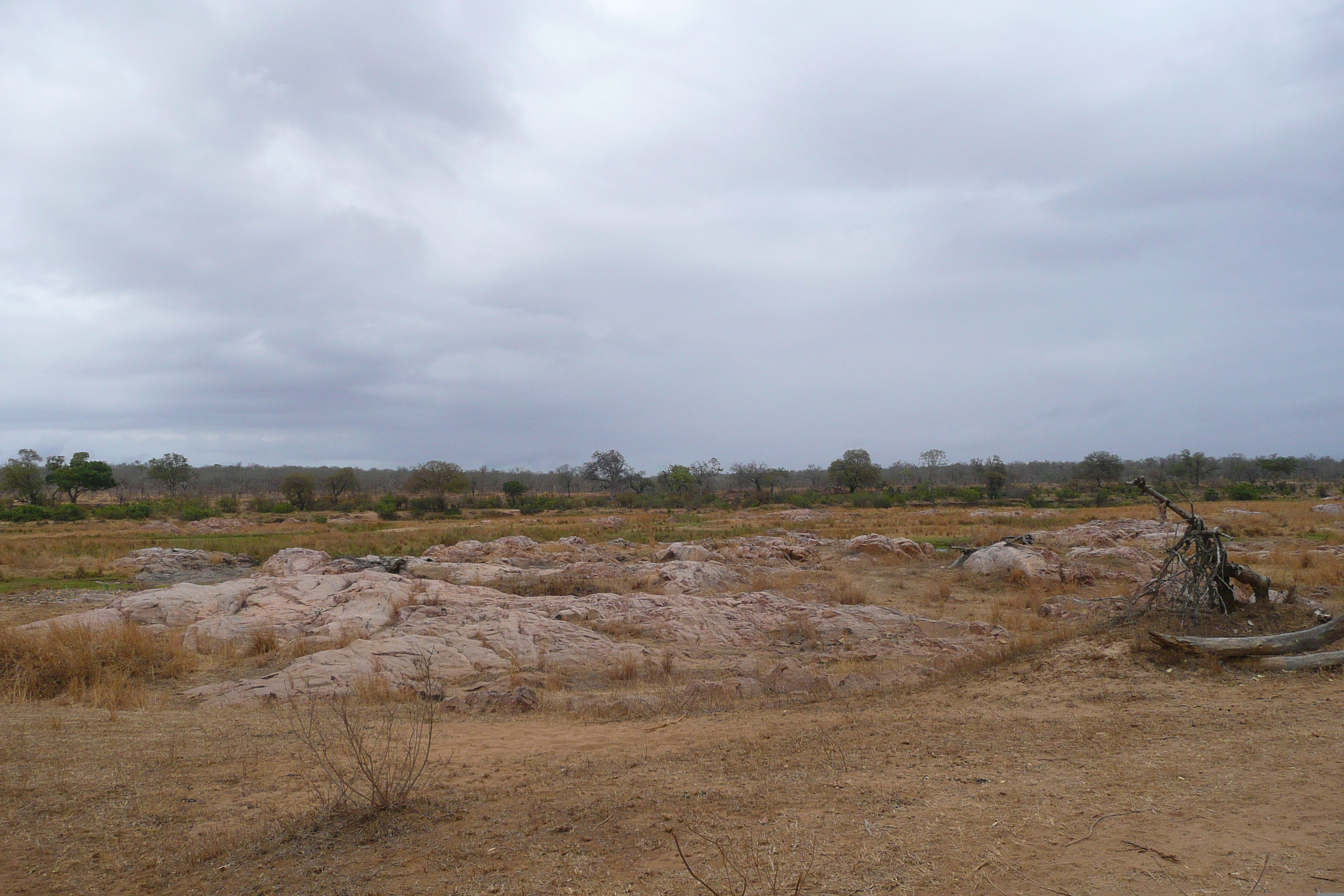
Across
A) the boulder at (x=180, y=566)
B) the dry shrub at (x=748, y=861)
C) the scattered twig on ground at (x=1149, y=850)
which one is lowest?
the boulder at (x=180, y=566)

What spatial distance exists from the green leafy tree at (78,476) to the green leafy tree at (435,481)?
28629mm

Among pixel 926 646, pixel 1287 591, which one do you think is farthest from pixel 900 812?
pixel 1287 591

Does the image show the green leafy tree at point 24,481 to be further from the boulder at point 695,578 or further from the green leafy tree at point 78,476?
the boulder at point 695,578

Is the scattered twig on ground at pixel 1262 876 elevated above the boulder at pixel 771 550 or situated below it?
above

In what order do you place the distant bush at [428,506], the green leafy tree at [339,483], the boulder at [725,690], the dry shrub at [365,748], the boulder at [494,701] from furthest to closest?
the green leafy tree at [339,483], the distant bush at [428,506], the boulder at [725,690], the boulder at [494,701], the dry shrub at [365,748]

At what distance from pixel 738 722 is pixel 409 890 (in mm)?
4451

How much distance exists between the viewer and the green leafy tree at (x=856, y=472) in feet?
265

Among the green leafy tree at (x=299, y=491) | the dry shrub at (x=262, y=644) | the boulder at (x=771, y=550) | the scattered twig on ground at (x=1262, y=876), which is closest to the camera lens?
the scattered twig on ground at (x=1262, y=876)

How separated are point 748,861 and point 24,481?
275 ft

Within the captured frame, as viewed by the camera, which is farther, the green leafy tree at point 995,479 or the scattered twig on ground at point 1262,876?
the green leafy tree at point 995,479

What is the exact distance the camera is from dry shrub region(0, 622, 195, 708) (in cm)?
912

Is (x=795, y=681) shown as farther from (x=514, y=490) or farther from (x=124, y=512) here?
(x=514, y=490)

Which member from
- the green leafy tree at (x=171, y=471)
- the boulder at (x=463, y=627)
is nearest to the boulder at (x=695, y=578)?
the boulder at (x=463, y=627)

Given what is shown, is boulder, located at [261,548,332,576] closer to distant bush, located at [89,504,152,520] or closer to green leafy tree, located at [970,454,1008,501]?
distant bush, located at [89,504,152,520]
